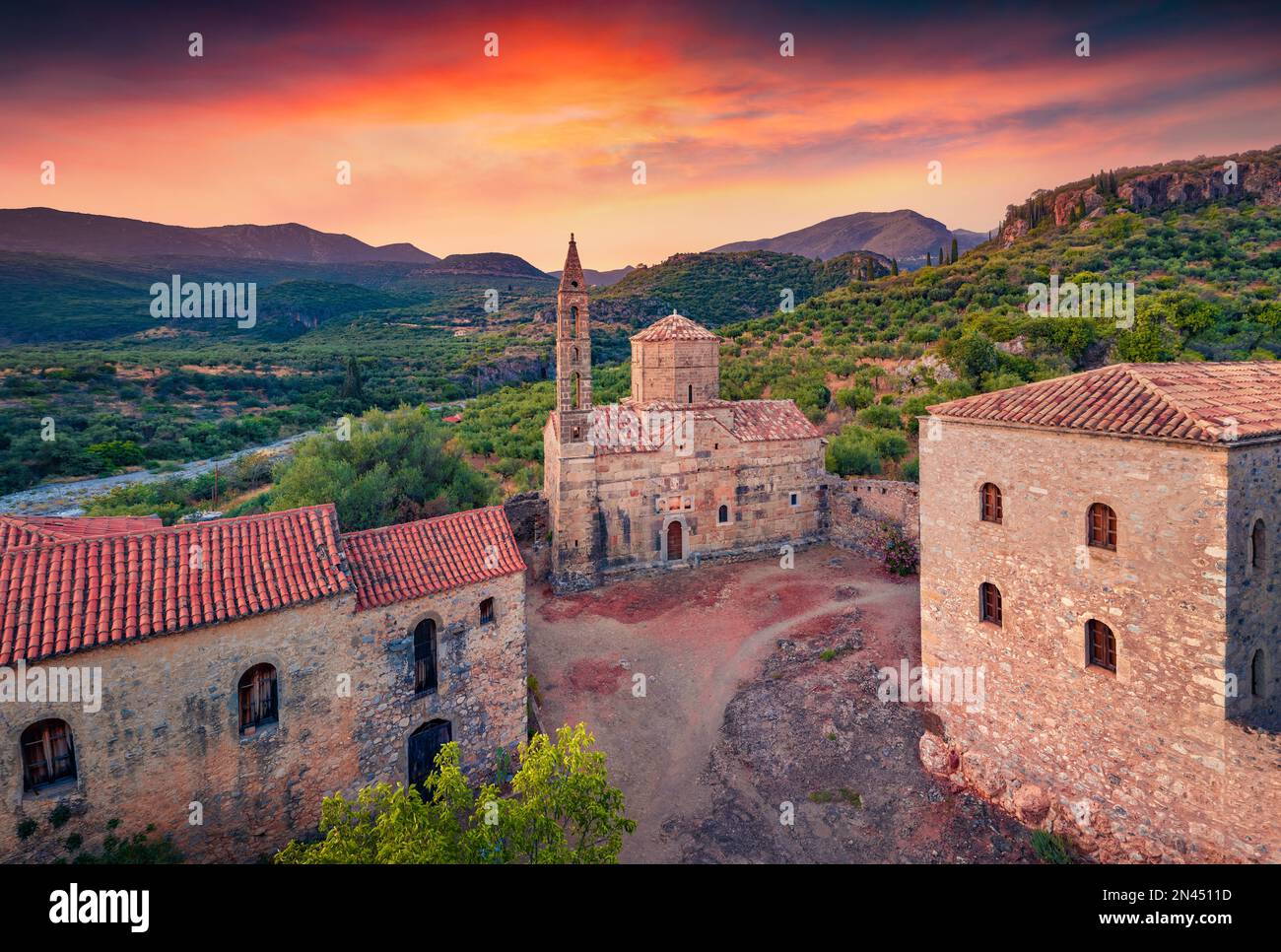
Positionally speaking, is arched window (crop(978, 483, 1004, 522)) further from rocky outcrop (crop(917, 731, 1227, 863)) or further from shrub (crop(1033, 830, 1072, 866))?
shrub (crop(1033, 830, 1072, 866))

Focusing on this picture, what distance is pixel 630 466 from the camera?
70.4 ft

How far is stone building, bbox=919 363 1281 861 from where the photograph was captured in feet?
27.1

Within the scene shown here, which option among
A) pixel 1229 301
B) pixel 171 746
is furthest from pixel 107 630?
pixel 1229 301

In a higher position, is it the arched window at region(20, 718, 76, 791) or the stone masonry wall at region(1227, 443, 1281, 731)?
the stone masonry wall at region(1227, 443, 1281, 731)

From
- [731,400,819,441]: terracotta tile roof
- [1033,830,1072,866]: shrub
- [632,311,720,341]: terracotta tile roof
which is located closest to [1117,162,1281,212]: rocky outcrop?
[731,400,819,441]: terracotta tile roof

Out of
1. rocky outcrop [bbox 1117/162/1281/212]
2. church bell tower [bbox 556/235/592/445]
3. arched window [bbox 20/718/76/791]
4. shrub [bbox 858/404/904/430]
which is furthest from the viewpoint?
rocky outcrop [bbox 1117/162/1281/212]

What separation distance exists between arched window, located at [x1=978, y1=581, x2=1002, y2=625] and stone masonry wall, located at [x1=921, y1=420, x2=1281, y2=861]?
7.5 inches

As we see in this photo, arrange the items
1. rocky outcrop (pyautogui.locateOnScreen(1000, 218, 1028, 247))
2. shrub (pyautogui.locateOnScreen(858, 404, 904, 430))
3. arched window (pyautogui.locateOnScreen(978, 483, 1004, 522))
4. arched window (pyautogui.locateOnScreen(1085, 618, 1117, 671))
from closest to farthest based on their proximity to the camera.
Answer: arched window (pyautogui.locateOnScreen(1085, 618, 1117, 671)) < arched window (pyautogui.locateOnScreen(978, 483, 1004, 522)) < shrub (pyautogui.locateOnScreen(858, 404, 904, 430)) < rocky outcrop (pyautogui.locateOnScreen(1000, 218, 1028, 247))

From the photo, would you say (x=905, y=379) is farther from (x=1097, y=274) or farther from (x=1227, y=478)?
(x=1227, y=478)

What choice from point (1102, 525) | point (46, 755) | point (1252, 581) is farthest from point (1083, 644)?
point (46, 755)

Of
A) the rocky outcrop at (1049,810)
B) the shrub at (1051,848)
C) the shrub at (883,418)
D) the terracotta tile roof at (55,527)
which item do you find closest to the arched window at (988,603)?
the rocky outcrop at (1049,810)

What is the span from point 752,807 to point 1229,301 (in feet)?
131

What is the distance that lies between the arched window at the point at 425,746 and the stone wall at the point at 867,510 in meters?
16.7

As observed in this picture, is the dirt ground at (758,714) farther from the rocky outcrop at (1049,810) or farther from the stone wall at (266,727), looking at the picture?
the stone wall at (266,727)
